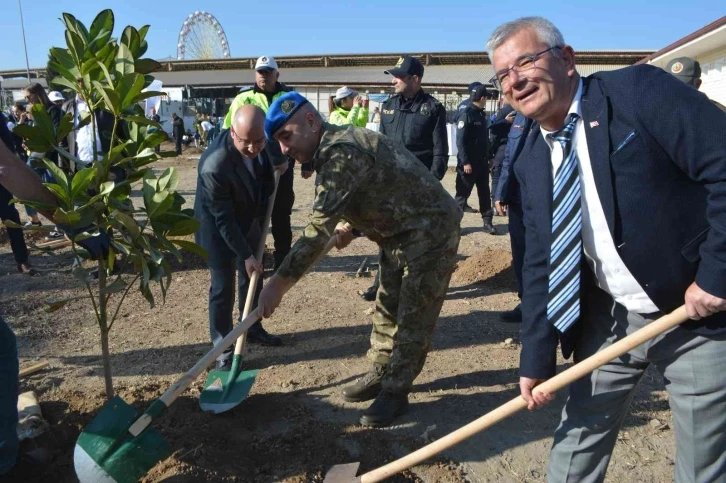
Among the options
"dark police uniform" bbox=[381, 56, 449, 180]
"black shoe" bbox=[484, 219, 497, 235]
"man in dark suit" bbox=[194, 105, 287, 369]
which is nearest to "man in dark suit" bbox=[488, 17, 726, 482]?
"man in dark suit" bbox=[194, 105, 287, 369]

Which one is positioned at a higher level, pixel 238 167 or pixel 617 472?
pixel 238 167

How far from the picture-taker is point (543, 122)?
194 centimetres

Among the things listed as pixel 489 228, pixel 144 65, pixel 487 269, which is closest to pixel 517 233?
pixel 487 269

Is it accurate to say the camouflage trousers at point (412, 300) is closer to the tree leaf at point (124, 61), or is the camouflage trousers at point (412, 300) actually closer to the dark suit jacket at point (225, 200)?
the dark suit jacket at point (225, 200)

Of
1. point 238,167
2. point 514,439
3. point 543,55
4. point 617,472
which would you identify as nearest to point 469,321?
point 514,439

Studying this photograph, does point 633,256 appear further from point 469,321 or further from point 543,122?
Result: point 469,321

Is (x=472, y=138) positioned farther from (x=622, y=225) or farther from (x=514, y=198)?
(x=622, y=225)

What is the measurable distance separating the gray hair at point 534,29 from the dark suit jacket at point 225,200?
2.18 m

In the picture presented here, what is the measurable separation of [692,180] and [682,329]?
0.52 meters

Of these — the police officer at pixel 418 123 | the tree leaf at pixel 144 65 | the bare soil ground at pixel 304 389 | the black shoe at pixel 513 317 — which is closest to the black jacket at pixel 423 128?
the police officer at pixel 418 123

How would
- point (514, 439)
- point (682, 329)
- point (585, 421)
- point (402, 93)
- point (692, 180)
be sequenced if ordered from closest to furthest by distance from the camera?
point (692, 180), point (682, 329), point (585, 421), point (514, 439), point (402, 93)

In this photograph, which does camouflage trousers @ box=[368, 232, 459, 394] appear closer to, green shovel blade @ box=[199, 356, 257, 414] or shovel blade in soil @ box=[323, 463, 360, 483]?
shovel blade in soil @ box=[323, 463, 360, 483]

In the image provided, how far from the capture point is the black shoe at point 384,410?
325cm

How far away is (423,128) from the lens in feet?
18.5
